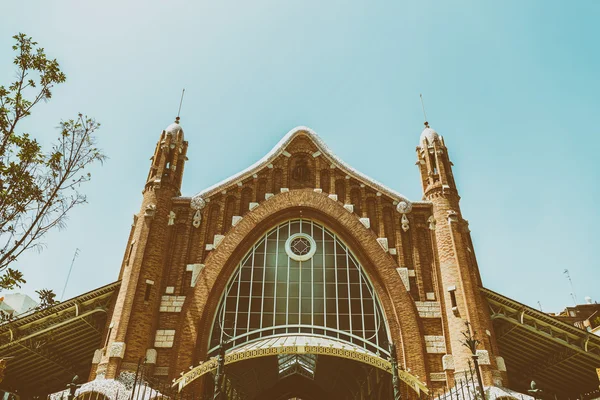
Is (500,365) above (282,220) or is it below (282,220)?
below

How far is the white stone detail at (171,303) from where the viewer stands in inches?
725

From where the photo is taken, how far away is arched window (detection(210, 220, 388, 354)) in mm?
18312

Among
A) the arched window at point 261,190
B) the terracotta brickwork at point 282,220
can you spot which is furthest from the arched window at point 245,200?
the arched window at point 261,190

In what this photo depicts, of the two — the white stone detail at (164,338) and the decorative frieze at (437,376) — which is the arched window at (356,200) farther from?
the white stone detail at (164,338)

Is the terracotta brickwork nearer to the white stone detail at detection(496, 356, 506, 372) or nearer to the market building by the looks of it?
the market building

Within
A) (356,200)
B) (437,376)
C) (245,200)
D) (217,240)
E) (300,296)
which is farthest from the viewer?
(356,200)

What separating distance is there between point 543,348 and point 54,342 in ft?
65.8

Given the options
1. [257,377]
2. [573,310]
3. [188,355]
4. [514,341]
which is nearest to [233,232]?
[188,355]

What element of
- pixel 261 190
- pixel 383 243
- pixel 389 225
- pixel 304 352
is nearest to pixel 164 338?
pixel 304 352

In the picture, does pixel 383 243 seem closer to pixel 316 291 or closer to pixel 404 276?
pixel 404 276

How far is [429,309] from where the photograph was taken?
18.5m

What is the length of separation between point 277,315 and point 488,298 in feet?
28.6

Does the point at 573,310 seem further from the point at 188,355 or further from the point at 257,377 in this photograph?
the point at 188,355

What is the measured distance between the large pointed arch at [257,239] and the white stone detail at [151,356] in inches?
27.6
